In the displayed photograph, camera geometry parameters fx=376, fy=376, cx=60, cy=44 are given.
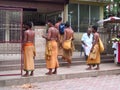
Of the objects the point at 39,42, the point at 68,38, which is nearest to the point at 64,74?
the point at 68,38

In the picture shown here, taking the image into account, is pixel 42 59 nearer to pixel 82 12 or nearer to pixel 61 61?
pixel 61 61

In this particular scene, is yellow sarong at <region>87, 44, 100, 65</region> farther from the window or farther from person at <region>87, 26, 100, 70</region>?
the window

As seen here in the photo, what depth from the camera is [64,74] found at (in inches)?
517

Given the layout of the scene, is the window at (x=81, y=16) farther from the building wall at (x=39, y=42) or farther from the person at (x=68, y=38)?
the person at (x=68, y=38)

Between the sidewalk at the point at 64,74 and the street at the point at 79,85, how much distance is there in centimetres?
22

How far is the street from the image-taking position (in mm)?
11414

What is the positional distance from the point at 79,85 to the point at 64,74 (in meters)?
1.33

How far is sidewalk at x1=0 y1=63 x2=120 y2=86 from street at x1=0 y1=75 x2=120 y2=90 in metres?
0.22

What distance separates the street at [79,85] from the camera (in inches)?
449

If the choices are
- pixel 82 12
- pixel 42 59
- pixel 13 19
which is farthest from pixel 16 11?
pixel 82 12

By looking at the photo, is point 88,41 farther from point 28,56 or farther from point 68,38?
point 28,56

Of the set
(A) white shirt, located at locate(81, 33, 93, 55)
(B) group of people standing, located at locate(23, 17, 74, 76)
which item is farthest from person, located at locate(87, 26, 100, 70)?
(B) group of people standing, located at locate(23, 17, 74, 76)

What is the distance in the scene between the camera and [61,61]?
15555mm

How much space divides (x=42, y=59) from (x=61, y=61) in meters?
0.81
